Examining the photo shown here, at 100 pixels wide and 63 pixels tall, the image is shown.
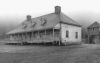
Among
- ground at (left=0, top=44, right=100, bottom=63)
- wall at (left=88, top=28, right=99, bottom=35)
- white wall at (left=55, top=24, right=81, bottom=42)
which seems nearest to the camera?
ground at (left=0, top=44, right=100, bottom=63)

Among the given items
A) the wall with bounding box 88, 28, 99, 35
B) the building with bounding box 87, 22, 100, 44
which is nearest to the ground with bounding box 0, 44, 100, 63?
the wall with bounding box 88, 28, 99, 35

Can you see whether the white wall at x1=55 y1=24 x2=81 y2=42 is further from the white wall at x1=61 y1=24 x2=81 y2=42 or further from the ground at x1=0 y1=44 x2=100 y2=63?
the ground at x1=0 y1=44 x2=100 y2=63

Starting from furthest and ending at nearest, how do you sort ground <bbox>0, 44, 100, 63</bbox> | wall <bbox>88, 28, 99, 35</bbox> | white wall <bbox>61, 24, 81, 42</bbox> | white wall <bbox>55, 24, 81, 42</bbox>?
wall <bbox>88, 28, 99, 35</bbox> < white wall <bbox>61, 24, 81, 42</bbox> < white wall <bbox>55, 24, 81, 42</bbox> < ground <bbox>0, 44, 100, 63</bbox>

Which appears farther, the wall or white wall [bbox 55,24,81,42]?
the wall

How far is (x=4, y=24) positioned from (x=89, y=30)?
67373 millimetres

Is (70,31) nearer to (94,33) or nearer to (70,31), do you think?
(70,31)

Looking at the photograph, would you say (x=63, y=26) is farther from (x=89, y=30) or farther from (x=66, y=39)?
(x=89, y=30)

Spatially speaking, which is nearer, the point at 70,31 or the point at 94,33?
the point at 70,31

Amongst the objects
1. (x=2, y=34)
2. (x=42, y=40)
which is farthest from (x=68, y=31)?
(x=2, y=34)

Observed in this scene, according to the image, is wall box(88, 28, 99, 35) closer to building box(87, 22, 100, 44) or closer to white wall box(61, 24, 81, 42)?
building box(87, 22, 100, 44)

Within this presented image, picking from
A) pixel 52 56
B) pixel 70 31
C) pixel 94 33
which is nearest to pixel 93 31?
pixel 94 33

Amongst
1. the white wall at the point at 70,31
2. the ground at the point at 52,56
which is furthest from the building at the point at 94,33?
the ground at the point at 52,56

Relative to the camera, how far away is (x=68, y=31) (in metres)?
26.2

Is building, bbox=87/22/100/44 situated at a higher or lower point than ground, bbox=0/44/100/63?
higher
